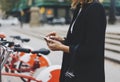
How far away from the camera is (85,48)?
3916 mm

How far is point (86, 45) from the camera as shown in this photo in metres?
3.92

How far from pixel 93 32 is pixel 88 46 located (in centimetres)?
12

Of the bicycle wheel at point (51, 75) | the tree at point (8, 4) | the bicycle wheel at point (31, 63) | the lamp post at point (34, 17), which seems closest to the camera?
the bicycle wheel at point (51, 75)

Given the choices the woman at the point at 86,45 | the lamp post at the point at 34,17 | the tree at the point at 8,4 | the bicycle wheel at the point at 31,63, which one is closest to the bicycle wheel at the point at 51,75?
the woman at the point at 86,45

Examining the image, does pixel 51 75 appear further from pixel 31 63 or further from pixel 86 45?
pixel 31 63

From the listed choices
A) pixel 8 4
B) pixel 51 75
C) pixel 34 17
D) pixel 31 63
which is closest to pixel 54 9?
pixel 8 4

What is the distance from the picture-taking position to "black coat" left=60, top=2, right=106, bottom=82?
3914mm

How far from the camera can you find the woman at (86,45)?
3915mm

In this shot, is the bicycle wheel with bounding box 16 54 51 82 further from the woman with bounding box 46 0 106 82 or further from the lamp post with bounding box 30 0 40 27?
the lamp post with bounding box 30 0 40 27

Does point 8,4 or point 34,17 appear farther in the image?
point 8,4

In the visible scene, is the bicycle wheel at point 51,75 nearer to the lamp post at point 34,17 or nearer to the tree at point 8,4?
the lamp post at point 34,17

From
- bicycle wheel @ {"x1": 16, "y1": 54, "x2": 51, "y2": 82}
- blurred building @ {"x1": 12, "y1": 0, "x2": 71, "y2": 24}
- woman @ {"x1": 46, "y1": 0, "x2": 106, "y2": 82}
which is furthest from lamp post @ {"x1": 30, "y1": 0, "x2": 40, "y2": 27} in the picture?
woman @ {"x1": 46, "y1": 0, "x2": 106, "y2": 82}

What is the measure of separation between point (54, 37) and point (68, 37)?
0.34 m

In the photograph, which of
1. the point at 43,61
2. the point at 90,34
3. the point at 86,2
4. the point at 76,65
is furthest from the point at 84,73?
the point at 43,61
